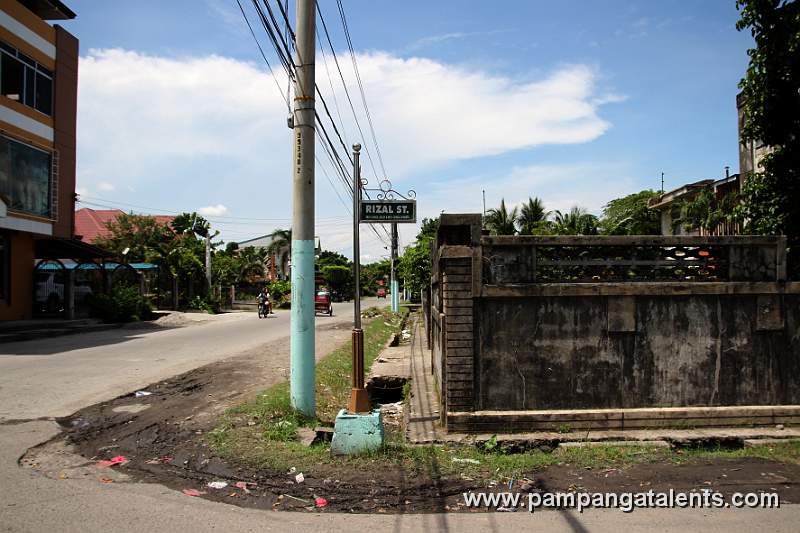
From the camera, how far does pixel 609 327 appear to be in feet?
23.6

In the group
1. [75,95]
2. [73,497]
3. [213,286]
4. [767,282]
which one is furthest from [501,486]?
[213,286]

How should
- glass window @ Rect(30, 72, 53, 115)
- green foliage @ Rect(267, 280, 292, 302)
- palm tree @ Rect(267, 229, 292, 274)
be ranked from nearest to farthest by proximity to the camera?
glass window @ Rect(30, 72, 53, 115) < green foliage @ Rect(267, 280, 292, 302) < palm tree @ Rect(267, 229, 292, 274)

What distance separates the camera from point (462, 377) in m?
7.07

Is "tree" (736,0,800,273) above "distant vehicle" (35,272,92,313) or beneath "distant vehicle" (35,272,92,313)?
above

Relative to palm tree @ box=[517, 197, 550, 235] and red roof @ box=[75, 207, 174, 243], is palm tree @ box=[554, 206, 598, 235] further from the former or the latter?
red roof @ box=[75, 207, 174, 243]

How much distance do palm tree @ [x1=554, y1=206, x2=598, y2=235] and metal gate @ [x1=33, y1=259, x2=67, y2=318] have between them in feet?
79.1

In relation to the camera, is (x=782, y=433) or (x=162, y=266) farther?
(x=162, y=266)

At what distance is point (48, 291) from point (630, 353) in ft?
89.0

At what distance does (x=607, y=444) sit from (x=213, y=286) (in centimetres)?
3767

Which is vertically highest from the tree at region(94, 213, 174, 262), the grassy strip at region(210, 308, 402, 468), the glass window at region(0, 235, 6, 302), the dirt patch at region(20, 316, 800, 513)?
the tree at region(94, 213, 174, 262)

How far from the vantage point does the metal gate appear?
2480cm

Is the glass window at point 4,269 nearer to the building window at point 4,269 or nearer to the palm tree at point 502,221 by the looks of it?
the building window at point 4,269

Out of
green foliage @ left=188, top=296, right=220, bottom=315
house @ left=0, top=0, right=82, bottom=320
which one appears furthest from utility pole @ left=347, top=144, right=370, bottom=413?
green foliage @ left=188, top=296, right=220, bottom=315

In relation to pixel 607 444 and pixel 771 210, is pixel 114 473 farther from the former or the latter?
pixel 771 210
